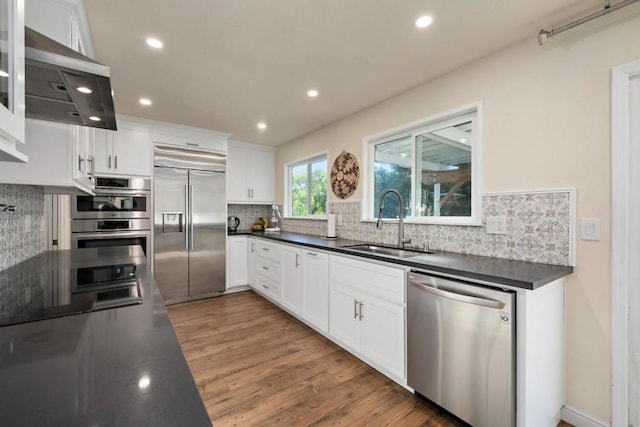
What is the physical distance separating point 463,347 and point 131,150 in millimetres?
4027

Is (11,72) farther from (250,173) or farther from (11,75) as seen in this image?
(250,173)

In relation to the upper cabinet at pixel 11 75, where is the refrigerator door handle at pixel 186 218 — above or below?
below

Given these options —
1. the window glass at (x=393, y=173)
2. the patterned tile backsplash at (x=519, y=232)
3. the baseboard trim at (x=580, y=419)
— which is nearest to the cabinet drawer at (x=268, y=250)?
the window glass at (x=393, y=173)

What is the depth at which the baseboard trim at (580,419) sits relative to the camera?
5.01 ft

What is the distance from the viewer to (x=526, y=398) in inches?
52.6

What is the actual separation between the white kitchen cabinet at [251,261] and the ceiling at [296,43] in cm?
206

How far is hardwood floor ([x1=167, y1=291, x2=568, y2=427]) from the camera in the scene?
5.50ft

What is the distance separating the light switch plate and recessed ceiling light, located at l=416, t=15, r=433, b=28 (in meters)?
1.48

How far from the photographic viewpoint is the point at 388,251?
256cm

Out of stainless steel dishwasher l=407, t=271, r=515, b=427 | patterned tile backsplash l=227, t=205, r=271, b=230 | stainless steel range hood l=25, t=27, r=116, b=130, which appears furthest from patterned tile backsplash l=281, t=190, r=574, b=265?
patterned tile backsplash l=227, t=205, r=271, b=230

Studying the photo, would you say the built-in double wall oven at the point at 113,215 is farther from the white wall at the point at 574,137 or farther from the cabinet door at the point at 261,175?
the white wall at the point at 574,137

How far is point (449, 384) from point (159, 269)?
11.3 ft

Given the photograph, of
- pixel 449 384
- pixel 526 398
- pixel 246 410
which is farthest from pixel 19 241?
pixel 526 398

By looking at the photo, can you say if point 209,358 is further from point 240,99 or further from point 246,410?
point 240,99
